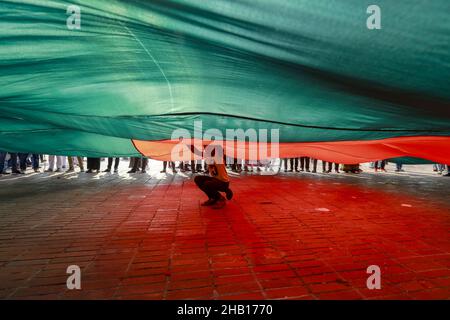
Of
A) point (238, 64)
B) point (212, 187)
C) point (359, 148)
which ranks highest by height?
point (238, 64)

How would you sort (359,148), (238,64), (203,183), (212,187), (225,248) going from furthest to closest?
(359,148), (203,183), (212,187), (225,248), (238,64)

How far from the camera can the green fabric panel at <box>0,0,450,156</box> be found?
4.50 feet

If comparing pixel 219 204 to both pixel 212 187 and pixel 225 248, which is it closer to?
pixel 212 187

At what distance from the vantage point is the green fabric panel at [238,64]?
1.37m

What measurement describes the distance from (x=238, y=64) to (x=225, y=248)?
74.4 inches

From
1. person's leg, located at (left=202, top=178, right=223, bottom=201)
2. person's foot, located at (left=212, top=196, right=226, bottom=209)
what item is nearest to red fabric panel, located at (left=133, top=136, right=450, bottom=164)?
person's leg, located at (left=202, top=178, right=223, bottom=201)

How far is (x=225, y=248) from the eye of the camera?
2.82 metres

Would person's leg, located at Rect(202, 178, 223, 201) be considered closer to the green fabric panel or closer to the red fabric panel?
the red fabric panel

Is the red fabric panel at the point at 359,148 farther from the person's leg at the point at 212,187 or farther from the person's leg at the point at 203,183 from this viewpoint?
the person's leg at the point at 212,187

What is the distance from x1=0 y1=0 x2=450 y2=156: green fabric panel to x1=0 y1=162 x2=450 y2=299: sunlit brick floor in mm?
1349

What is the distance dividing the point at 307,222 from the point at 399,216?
1.60m

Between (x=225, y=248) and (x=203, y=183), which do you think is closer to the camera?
(x=225, y=248)

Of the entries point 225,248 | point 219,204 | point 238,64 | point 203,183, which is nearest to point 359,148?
point 219,204

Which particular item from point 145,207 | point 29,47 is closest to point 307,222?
point 145,207
